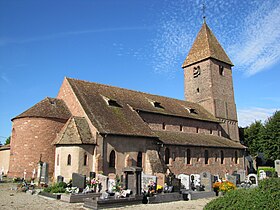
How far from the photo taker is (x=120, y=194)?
14.6 metres

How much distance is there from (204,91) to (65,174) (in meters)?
25.3

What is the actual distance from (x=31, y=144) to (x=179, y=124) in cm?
1680

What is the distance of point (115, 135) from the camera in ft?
73.7

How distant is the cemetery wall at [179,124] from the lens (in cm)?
2864

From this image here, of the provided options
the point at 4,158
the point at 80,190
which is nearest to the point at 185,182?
the point at 80,190

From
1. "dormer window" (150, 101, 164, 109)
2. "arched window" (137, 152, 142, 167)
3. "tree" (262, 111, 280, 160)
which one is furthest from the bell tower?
"arched window" (137, 152, 142, 167)

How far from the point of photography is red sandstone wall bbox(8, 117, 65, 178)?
23.6 m

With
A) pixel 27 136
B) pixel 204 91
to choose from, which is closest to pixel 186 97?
pixel 204 91

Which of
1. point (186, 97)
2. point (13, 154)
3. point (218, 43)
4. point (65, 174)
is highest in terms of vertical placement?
point (218, 43)

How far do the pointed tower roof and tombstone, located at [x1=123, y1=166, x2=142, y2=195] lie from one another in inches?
1100

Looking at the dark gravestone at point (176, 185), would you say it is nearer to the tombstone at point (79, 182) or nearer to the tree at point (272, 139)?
the tombstone at point (79, 182)

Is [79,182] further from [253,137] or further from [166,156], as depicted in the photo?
[253,137]

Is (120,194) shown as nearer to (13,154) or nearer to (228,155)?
(13,154)

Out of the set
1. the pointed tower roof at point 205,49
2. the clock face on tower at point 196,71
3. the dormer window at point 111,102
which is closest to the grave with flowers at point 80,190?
the dormer window at point 111,102
